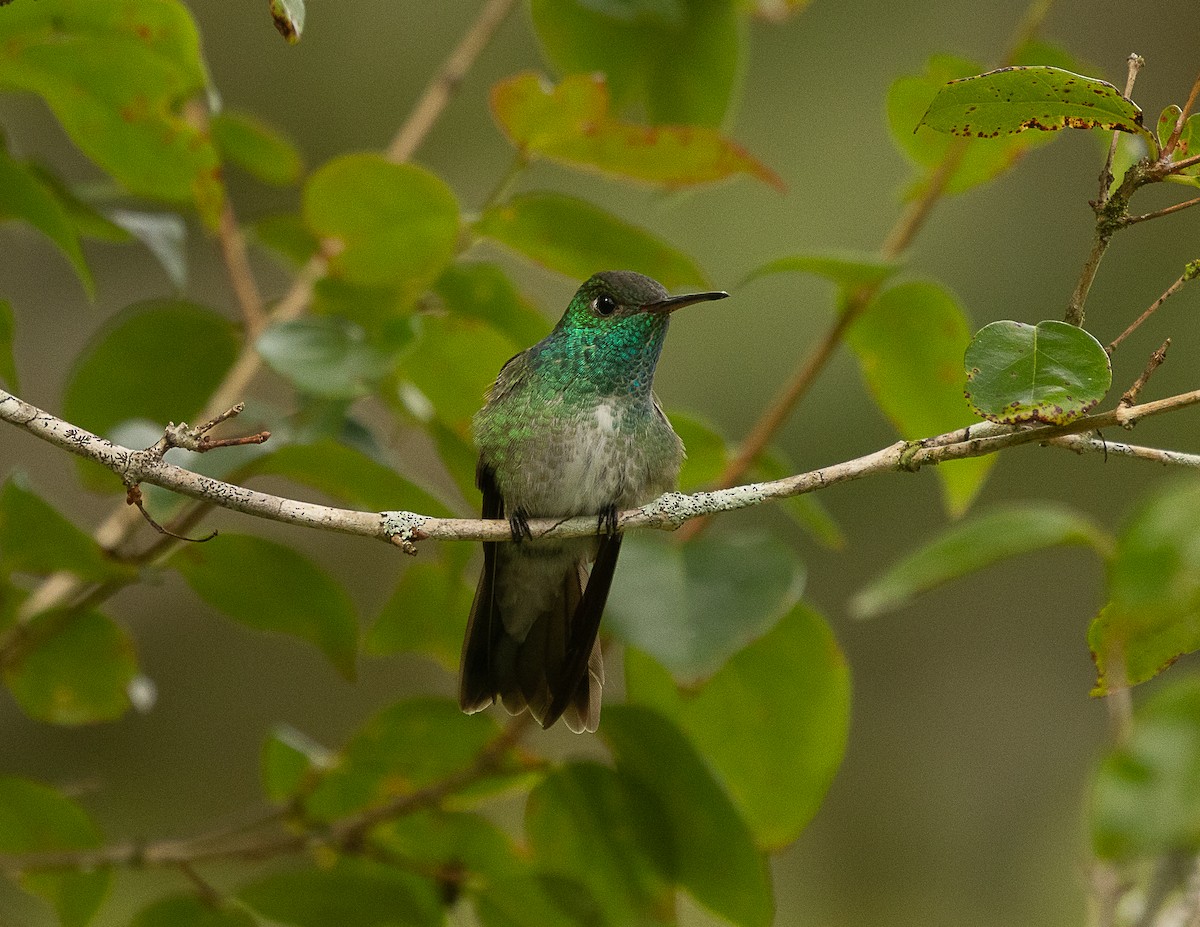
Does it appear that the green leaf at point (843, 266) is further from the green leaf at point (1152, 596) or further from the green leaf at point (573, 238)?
the green leaf at point (1152, 596)

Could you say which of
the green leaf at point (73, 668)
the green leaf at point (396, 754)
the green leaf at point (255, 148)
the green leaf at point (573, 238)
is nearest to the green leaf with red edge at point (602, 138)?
the green leaf at point (573, 238)

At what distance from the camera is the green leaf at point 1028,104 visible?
150 centimetres

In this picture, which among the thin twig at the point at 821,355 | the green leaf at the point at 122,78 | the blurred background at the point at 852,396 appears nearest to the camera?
the green leaf at the point at 122,78

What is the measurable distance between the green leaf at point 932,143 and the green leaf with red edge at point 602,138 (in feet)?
0.92

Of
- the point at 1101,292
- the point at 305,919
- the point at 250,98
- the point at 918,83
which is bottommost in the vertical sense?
the point at 305,919

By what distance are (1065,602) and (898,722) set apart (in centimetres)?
113

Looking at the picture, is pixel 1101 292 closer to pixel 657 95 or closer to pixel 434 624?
pixel 657 95

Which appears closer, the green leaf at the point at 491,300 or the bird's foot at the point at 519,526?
the bird's foot at the point at 519,526

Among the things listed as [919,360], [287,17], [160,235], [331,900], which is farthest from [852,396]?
[287,17]

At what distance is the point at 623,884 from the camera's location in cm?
242

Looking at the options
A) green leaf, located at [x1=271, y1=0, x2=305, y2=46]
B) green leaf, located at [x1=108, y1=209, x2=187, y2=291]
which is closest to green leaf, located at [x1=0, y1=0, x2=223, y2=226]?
green leaf, located at [x1=108, y1=209, x2=187, y2=291]

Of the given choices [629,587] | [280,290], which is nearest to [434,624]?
[629,587]

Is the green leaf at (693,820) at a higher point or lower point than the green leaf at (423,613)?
lower

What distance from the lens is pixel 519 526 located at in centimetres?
238
